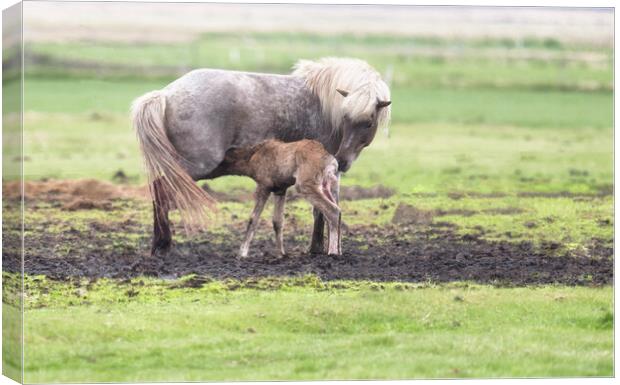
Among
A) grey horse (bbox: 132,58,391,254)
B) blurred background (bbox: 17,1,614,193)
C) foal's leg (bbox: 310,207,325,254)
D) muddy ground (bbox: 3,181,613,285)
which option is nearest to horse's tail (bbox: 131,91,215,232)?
grey horse (bbox: 132,58,391,254)

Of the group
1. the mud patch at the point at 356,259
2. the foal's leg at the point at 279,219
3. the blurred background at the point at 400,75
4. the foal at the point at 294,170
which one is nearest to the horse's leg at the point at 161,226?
the mud patch at the point at 356,259

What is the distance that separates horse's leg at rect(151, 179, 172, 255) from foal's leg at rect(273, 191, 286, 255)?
0.98 metres

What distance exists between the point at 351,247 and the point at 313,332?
2.16m

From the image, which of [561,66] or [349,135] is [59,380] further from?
[561,66]

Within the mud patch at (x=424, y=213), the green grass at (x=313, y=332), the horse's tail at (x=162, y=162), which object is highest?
the horse's tail at (x=162, y=162)

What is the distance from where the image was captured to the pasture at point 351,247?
1081 cm

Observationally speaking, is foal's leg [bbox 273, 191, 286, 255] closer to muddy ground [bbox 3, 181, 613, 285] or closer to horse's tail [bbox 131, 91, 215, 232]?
muddy ground [bbox 3, 181, 613, 285]

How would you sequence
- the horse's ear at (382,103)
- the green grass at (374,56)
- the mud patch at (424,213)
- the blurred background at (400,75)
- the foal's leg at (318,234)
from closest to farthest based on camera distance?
the horse's ear at (382,103), the blurred background at (400,75), the foal's leg at (318,234), the green grass at (374,56), the mud patch at (424,213)

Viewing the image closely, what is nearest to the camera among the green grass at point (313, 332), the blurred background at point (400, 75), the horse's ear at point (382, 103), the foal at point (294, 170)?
the green grass at point (313, 332)

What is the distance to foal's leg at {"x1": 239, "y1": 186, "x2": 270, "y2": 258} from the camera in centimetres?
1263

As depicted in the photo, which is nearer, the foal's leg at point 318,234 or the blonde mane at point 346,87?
the blonde mane at point 346,87

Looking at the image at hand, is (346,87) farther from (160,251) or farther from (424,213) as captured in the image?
(424,213)

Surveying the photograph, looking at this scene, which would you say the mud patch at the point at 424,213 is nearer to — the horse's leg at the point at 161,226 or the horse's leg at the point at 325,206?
the horse's leg at the point at 325,206

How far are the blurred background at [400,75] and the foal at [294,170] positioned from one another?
66 centimetres
